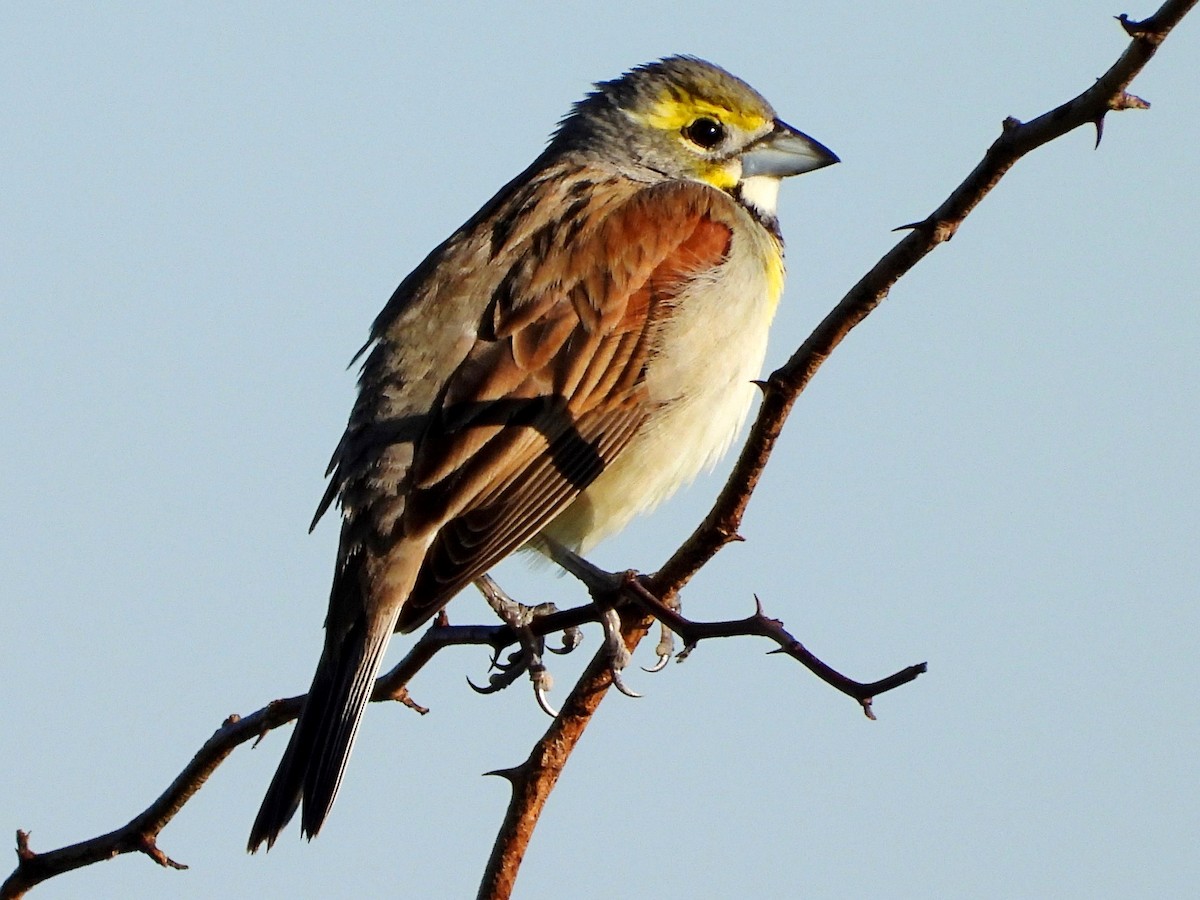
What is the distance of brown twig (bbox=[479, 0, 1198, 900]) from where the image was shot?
138 inches

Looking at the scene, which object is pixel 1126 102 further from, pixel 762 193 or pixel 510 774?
pixel 762 193

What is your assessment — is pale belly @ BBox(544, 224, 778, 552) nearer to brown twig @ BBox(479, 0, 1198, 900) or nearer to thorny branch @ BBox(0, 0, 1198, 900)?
thorny branch @ BBox(0, 0, 1198, 900)

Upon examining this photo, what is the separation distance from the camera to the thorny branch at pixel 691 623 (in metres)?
3.54

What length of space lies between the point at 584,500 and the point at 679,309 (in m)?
0.83

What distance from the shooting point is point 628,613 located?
17.4 feet

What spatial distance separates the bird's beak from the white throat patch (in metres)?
0.02

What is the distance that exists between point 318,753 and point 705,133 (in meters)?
3.61

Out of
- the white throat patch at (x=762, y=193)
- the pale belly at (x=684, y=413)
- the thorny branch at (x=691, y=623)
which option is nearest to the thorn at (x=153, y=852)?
the thorny branch at (x=691, y=623)

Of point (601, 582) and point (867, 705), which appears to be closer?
point (867, 705)

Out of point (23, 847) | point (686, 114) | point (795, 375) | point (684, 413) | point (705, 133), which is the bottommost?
point (23, 847)

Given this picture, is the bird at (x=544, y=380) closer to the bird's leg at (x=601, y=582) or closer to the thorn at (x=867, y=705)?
the bird's leg at (x=601, y=582)

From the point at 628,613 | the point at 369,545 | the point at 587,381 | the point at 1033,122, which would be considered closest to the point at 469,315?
the point at 587,381

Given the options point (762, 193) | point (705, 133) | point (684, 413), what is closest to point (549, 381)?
point (684, 413)

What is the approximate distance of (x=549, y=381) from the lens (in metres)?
6.46
